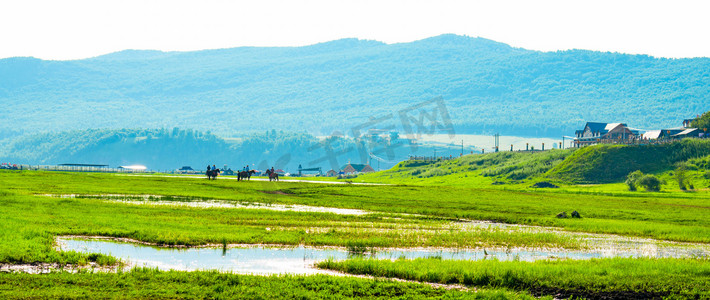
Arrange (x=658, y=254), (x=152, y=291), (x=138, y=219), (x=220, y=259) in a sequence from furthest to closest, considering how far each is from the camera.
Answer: (x=138, y=219)
(x=658, y=254)
(x=220, y=259)
(x=152, y=291)

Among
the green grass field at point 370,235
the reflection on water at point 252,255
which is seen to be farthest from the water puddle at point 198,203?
the reflection on water at point 252,255

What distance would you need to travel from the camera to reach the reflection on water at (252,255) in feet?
100

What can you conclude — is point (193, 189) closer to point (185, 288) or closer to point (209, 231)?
point (209, 231)

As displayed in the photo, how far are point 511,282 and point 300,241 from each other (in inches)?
531

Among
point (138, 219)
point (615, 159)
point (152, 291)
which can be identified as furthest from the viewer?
point (615, 159)

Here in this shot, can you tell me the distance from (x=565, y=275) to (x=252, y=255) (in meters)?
13.3

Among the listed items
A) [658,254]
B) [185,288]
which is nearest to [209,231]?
[185,288]

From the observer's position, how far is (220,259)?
3244cm

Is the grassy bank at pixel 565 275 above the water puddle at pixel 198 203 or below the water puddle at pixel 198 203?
above

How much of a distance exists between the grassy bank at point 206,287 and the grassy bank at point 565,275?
1983 mm

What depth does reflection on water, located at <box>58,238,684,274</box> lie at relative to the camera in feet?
100

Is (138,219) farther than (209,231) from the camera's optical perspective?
Yes

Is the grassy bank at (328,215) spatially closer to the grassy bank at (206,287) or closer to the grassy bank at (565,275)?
the grassy bank at (565,275)

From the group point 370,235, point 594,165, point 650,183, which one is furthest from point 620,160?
point 370,235
